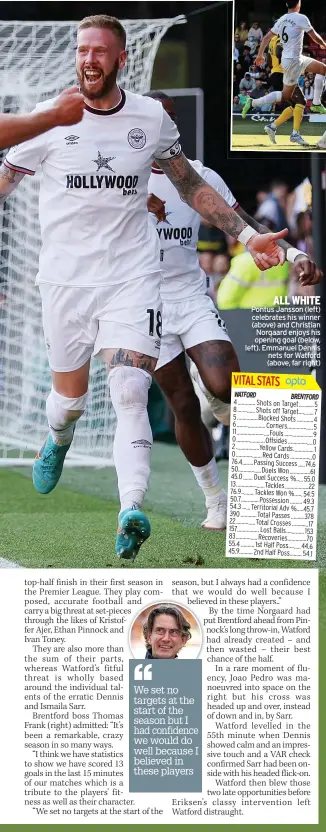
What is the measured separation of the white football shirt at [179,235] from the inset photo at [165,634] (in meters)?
2.24

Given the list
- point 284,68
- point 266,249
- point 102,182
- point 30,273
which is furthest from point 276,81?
point 30,273

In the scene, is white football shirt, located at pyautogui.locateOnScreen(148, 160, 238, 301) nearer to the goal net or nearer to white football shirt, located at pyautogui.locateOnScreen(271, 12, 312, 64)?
white football shirt, located at pyautogui.locateOnScreen(271, 12, 312, 64)

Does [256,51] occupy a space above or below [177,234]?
above

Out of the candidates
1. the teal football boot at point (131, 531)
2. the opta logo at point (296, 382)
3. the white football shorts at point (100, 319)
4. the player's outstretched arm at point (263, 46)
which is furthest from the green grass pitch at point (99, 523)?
the player's outstretched arm at point (263, 46)

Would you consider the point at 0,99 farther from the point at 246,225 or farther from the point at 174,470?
the point at 246,225

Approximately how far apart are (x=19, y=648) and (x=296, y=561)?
167 cm

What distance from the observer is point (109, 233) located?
4914mm

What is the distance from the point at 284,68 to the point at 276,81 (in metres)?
0.06

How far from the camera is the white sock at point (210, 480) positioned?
6414 millimetres

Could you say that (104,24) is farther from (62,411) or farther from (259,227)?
(62,411)

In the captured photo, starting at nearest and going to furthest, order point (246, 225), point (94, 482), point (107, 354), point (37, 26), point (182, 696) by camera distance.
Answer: point (182, 696) < point (107, 354) < point (246, 225) < point (37, 26) < point (94, 482)

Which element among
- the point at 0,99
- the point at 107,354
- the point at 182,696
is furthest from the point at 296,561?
the point at 0,99

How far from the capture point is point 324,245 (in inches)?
322

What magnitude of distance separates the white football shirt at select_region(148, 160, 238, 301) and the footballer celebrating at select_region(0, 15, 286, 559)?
82cm
